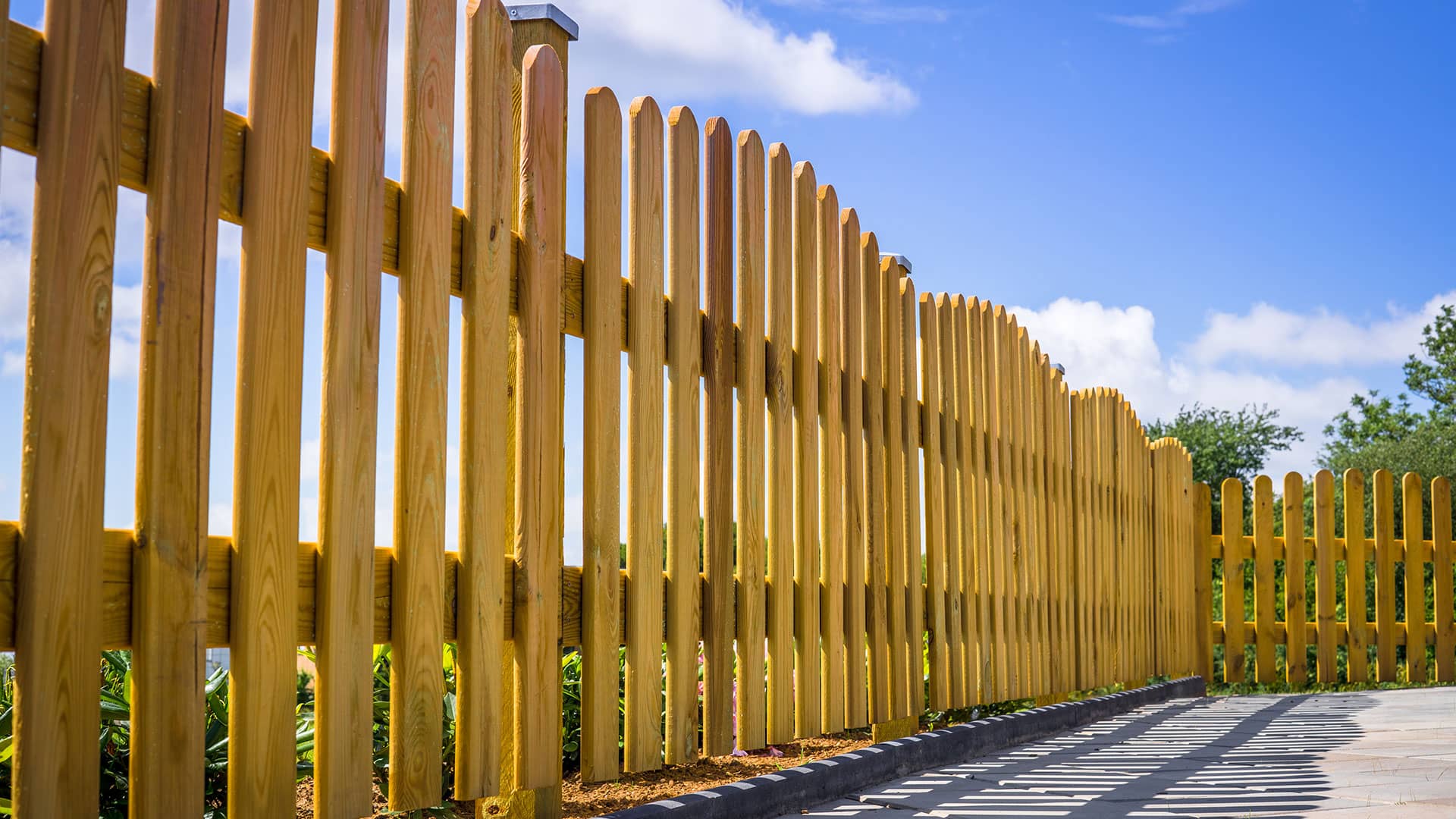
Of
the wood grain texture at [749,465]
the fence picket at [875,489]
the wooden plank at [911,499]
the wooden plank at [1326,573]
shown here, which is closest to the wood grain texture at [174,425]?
the wood grain texture at [749,465]

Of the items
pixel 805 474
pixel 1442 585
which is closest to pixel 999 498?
pixel 805 474

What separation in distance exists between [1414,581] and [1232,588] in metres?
1.44

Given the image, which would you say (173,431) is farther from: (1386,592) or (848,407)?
(1386,592)

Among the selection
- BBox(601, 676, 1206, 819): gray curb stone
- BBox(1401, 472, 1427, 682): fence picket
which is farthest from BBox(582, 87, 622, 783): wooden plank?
BBox(1401, 472, 1427, 682): fence picket

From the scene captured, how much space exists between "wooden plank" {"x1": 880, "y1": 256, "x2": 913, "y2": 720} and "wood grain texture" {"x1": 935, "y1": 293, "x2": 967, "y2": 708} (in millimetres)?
459

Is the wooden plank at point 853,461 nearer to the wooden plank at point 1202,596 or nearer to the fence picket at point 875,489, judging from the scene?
the fence picket at point 875,489

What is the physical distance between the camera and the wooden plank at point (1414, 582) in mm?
10391

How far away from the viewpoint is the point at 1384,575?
10.4 metres

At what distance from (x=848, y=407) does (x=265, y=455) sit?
8.71ft

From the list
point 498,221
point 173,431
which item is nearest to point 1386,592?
point 498,221

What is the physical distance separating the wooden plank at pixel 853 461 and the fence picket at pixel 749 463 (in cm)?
62

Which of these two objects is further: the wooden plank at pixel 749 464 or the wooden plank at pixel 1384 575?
the wooden plank at pixel 1384 575

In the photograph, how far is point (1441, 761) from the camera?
181 inches

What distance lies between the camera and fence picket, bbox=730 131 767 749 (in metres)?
3.77
